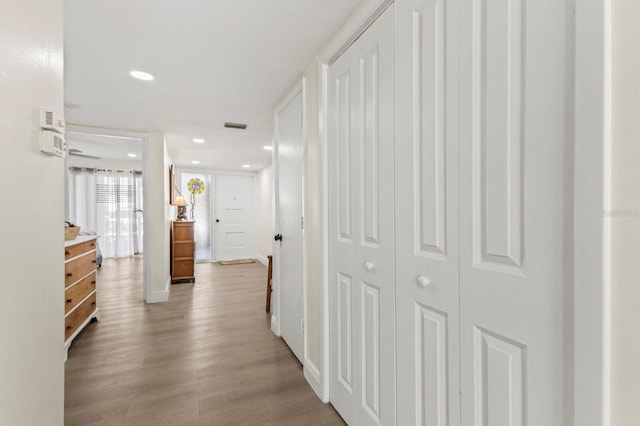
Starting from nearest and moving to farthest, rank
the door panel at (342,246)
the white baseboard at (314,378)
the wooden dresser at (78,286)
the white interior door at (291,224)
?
the door panel at (342,246)
the white baseboard at (314,378)
the white interior door at (291,224)
the wooden dresser at (78,286)

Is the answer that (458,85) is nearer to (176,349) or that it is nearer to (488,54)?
(488,54)

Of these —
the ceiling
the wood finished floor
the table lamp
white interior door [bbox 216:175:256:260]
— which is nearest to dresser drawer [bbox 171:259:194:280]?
the table lamp

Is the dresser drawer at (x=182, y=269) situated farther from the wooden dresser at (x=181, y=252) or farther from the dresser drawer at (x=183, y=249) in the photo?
the dresser drawer at (x=183, y=249)

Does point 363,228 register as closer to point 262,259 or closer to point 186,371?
point 186,371

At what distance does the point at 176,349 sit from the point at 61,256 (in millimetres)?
1684

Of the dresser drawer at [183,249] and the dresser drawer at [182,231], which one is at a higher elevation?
the dresser drawer at [182,231]

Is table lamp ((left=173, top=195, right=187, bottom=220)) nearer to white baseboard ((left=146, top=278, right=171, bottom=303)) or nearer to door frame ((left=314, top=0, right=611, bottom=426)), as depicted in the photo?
white baseboard ((left=146, top=278, right=171, bottom=303))

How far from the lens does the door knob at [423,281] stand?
1.08 meters

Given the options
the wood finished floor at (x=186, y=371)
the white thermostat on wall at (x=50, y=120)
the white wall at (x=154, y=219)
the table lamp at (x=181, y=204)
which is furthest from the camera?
the table lamp at (x=181, y=204)

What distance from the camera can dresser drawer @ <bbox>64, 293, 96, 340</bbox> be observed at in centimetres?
241

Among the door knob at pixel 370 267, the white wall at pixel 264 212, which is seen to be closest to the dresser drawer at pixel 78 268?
the door knob at pixel 370 267

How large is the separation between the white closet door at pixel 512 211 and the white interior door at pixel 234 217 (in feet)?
22.1

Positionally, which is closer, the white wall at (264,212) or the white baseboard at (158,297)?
the white baseboard at (158,297)

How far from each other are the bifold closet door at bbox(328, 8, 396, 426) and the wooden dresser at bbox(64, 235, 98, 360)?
7.25 ft
